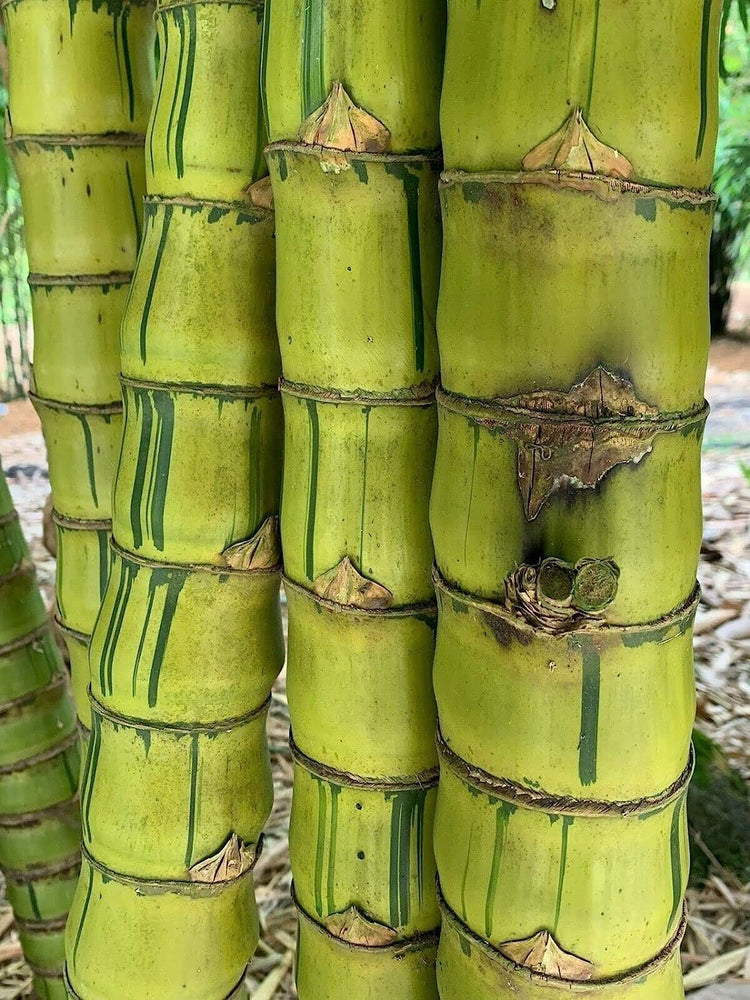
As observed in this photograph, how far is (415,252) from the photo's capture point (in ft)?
1.67

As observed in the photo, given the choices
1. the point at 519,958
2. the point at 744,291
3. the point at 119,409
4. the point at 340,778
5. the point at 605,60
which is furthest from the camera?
the point at 744,291

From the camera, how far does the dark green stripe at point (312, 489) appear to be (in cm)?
54

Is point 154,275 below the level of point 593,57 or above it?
below

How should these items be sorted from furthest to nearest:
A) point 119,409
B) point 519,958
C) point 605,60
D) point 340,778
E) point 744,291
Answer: point 744,291 < point 119,409 < point 340,778 < point 519,958 < point 605,60

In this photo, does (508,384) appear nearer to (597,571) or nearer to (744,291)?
(597,571)

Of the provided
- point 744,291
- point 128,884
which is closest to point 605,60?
point 128,884

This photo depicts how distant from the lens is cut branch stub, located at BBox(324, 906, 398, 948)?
0.62 metres

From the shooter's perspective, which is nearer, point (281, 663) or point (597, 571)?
point (597, 571)

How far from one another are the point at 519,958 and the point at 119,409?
1.61 ft

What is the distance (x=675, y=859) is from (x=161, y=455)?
0.38 metres

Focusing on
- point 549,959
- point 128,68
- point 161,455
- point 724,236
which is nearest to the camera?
point 549,959

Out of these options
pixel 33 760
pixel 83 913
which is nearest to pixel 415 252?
pixel 83 913

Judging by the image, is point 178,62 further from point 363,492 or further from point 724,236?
point 724,236

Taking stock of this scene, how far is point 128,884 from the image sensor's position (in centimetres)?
65
